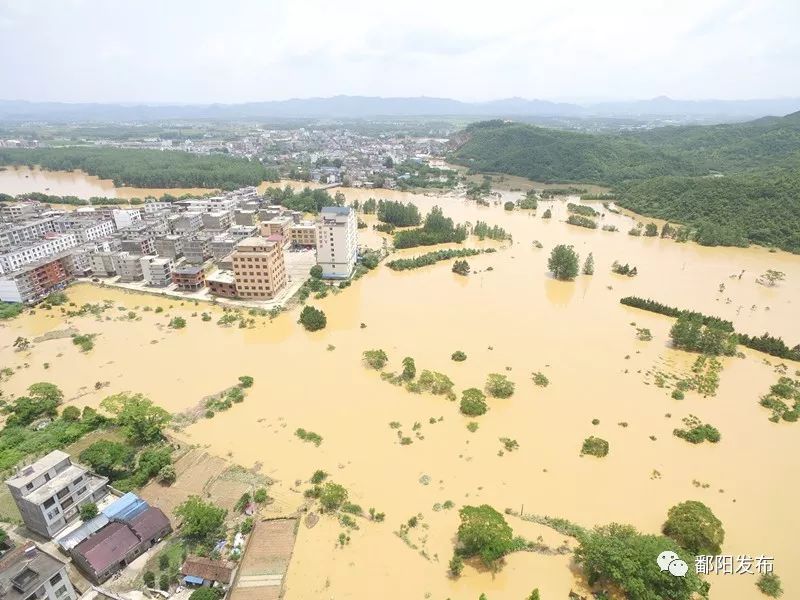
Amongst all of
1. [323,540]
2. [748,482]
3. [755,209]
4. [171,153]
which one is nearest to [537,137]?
[755,209]

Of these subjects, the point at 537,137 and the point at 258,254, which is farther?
the point at 537,137

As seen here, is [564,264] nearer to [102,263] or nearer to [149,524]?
[149,524]

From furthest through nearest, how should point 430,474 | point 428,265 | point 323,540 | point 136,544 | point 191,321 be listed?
point 428,265, point 191,321, point 430,474, point 323,540, point 136,544

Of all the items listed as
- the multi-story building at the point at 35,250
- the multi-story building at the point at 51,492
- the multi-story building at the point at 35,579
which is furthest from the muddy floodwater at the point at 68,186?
the multi-story building at the point at 35,579

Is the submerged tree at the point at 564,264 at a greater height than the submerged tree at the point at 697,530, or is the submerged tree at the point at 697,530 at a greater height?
the submerged tree at the point at 564,264

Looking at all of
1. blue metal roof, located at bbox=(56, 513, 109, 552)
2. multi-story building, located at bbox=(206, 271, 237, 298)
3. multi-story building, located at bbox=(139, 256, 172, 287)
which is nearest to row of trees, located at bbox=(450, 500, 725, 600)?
blue metal roof, located at bbox=(56, 513, 109, 552)

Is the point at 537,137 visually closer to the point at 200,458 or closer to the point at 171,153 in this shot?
the point at 171,153

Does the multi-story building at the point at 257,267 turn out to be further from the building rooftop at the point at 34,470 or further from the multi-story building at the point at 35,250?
the building rooftop at the point at 34,470
